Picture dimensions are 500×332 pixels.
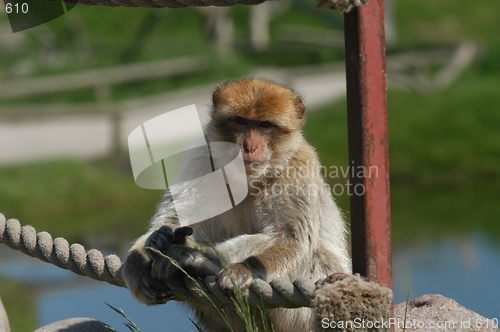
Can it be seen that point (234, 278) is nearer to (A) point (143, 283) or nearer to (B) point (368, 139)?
(A) point (143, 283)

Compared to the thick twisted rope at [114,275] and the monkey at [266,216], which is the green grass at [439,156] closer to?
the monkey at [266,216]

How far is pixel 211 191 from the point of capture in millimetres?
3342

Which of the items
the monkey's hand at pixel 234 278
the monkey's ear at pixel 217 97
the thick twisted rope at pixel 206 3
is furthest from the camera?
the monkey's ear at pixel 217 97

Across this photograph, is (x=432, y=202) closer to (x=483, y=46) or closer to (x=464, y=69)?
(x=464, y=69)

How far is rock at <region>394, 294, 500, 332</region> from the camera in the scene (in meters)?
3.05

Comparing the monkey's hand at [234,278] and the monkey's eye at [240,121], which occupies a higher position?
the monkey's eye at [240,121]

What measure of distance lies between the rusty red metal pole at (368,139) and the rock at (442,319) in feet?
2.19

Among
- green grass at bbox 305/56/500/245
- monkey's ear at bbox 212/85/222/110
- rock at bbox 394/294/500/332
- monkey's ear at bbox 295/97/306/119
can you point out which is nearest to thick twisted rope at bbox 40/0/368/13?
monkey's ear at bbox 212/85/222/110

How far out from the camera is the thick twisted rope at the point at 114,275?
2496 mm

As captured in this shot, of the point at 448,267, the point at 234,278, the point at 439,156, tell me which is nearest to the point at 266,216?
the point at 234,278

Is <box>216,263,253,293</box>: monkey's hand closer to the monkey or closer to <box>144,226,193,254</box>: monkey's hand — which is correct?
the monkey

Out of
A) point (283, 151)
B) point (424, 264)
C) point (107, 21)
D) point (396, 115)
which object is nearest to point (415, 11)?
point (107, 21)

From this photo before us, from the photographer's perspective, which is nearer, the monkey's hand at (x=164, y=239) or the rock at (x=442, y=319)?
the monkey's hand at (x=164, y=239)

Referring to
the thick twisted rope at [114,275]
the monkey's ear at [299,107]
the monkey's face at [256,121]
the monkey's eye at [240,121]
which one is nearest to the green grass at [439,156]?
the monkey's ear at [299,107]
